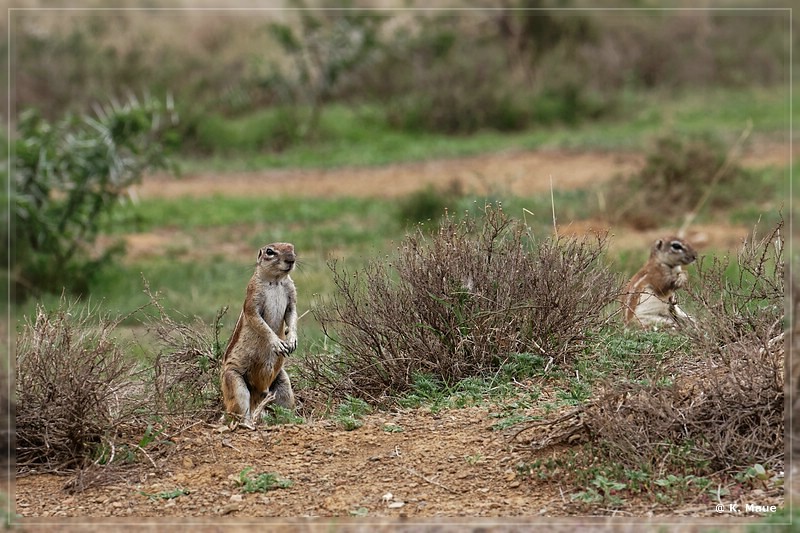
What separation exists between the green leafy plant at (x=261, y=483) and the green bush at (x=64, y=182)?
28.1ft

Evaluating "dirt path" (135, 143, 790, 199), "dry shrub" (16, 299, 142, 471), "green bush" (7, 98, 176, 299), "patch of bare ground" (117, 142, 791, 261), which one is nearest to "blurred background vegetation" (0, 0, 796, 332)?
"green bush" (7, 98, 176, 299)

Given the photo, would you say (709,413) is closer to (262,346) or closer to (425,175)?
(262,346)

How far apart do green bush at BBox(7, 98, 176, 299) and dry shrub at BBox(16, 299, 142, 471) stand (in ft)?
24.9

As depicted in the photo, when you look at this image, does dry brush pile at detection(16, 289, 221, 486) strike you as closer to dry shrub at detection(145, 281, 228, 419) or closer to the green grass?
dry shrub at detection(145, 281, 228, 419)

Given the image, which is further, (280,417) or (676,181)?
(676,181)

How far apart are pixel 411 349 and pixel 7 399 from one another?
7.87ft

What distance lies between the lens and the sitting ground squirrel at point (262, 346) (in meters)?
6.74

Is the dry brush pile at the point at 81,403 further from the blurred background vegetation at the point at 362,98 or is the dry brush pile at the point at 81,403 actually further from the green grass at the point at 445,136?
the green grass at the point at 445,136

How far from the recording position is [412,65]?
85.4ft

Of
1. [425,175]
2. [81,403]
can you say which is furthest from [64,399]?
[425,175]

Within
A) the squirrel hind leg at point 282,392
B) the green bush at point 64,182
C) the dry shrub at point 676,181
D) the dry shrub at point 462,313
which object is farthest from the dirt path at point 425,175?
the squirrel hind leg at point 282,392

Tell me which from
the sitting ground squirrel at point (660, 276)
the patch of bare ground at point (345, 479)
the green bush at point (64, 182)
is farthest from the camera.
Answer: the green bush at point (64, 182)

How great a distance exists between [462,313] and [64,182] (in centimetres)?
835

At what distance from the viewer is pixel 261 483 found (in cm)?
558
